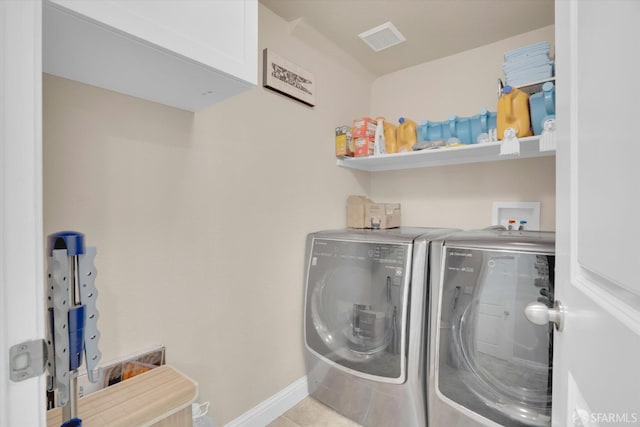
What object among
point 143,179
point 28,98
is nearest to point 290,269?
point 143,179

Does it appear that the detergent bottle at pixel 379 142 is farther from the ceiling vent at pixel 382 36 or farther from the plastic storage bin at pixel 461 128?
the ceiling vent at pixel 382 36

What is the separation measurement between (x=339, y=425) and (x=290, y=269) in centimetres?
97

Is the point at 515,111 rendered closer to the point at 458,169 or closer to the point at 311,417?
the point at 458,169

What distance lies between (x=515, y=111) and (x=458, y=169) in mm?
650

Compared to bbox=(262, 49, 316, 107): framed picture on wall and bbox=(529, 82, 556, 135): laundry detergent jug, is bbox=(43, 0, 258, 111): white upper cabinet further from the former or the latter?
bbox=(529, 82, 556, 135): laundry detergent jug

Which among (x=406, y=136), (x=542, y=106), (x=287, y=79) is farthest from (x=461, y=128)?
(x=287, y=79)

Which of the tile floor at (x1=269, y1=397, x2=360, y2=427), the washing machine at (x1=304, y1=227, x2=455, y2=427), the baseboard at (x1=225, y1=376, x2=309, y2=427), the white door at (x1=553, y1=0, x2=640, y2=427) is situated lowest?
the tile floor at (x1=269, y1=397, x2=360, y2=427)

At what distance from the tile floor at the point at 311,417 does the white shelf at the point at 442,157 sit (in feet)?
5.67

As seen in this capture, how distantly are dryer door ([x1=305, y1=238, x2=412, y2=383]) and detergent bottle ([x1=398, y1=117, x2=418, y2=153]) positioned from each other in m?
0.84

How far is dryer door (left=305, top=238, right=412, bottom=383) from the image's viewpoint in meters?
1.58

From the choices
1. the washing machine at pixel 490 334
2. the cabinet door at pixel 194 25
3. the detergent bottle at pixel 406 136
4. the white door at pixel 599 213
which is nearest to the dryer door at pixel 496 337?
the washing machine at pixel 490 334

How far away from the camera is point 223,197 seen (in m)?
1.56

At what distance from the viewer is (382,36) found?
2008 mm

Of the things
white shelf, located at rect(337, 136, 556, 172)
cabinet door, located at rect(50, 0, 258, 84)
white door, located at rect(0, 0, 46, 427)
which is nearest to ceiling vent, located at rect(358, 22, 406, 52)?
white shelf, located at rect(337, 136, 556, 172)
